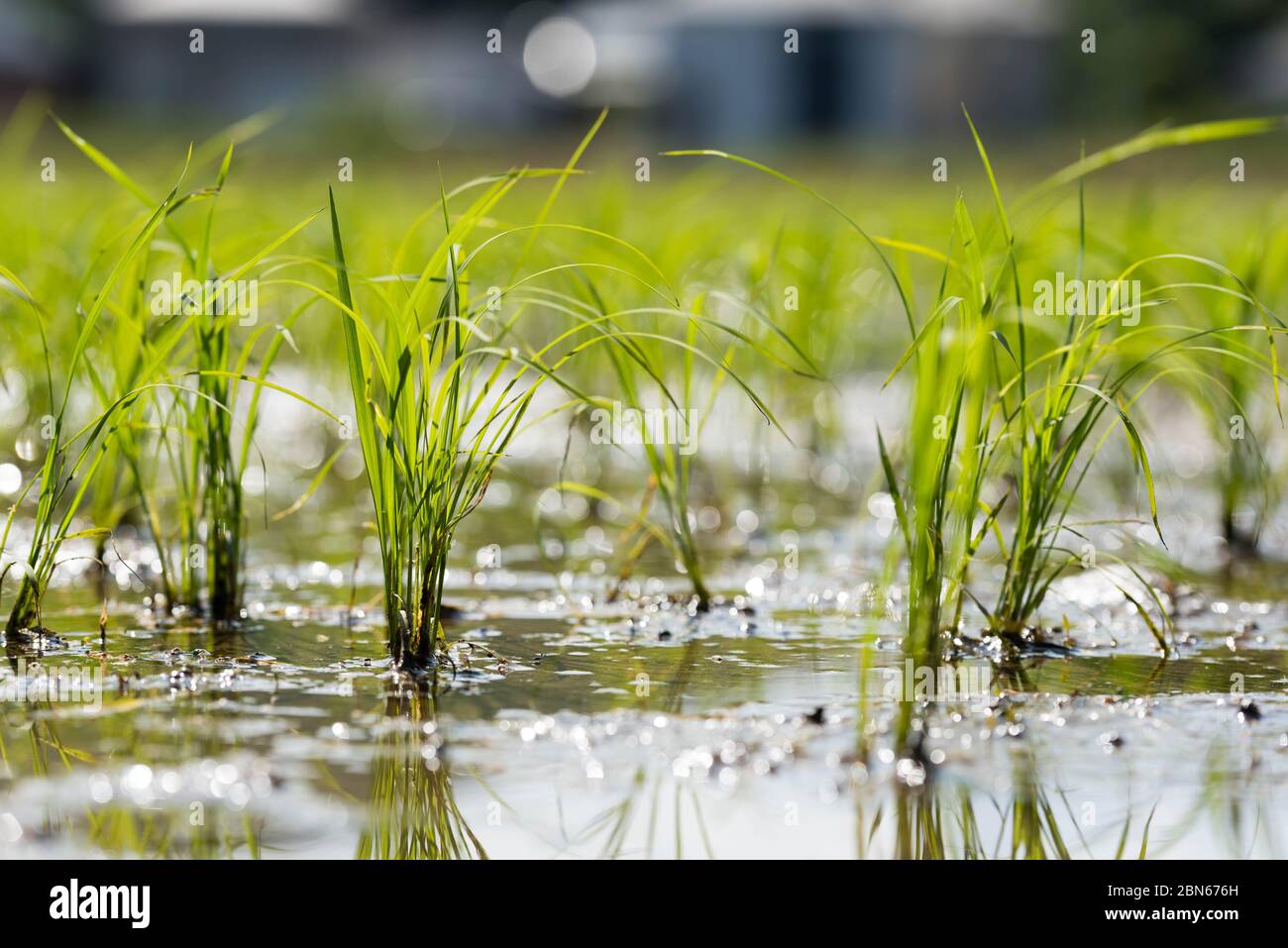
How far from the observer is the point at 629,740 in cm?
266

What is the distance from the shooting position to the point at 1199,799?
8.05 ft

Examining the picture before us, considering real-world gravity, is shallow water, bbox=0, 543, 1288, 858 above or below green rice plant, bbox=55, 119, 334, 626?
below

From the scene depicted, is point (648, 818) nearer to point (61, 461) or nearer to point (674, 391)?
point (61, 461)

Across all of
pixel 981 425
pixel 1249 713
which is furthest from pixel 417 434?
pixel 1249 713

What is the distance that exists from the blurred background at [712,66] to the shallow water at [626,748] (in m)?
25.3

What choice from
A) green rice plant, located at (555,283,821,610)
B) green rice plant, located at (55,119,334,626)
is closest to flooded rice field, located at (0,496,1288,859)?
green rice plant, located at (55,119,334,626)

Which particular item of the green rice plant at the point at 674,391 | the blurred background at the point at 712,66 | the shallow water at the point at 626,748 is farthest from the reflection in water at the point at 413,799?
the blurred background at the point at 712,66

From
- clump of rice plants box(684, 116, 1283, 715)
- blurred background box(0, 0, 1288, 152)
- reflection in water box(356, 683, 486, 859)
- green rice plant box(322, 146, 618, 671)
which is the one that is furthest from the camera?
blurred background box(0, 0, 1288, 152)

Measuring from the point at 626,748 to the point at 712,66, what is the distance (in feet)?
103

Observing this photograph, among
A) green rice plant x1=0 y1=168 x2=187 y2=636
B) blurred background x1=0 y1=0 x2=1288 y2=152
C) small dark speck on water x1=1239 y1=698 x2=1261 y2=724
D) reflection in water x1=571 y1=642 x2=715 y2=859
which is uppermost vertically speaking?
blurred background x1=0 y1=0 x2=1288 y2=152

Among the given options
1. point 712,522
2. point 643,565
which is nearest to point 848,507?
point 712,522

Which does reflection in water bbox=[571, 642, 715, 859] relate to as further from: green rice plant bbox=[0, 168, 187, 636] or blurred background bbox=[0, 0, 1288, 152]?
blurred background bbox=[0, 0, 1288, 152]

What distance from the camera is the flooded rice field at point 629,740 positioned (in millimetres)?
2307

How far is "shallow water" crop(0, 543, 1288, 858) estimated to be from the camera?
2305mm
